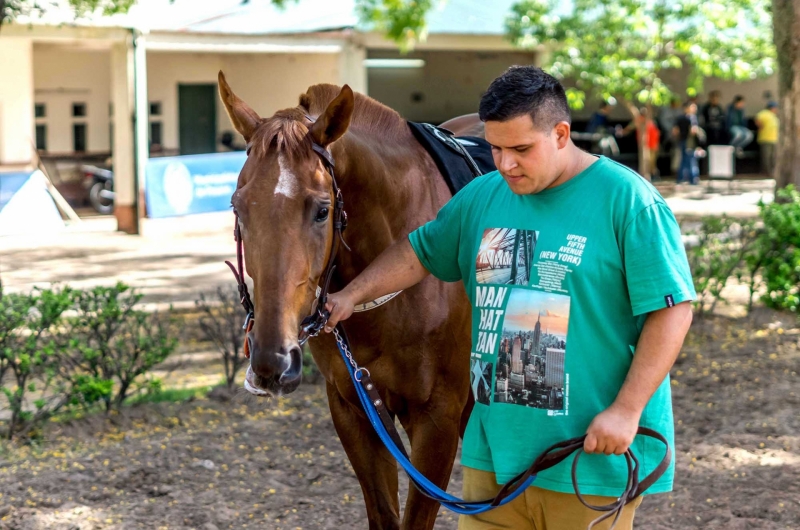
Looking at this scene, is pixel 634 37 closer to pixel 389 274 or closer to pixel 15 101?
pixel 15 101

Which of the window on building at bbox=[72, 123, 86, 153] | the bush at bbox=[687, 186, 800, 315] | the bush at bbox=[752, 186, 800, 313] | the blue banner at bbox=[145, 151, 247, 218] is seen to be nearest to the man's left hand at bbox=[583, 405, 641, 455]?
the bush at bbox=[687, 186, 800, 315]

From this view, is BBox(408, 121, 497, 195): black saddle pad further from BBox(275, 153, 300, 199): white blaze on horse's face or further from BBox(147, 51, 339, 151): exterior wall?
BBox(147, 51, 339, 151): exterior wall

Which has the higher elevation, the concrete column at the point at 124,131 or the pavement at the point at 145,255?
the concrete column at the point at 124,131

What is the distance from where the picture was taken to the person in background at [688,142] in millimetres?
20750

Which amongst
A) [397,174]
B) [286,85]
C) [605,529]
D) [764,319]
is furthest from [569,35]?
[605,529]

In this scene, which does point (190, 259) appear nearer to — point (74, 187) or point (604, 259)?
point (74, 187)

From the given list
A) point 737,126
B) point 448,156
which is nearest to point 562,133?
point 448,156

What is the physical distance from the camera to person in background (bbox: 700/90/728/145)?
22.8 m

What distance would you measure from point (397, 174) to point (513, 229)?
984 millimetres

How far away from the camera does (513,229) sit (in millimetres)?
2562

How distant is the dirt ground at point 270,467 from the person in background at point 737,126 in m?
16.8

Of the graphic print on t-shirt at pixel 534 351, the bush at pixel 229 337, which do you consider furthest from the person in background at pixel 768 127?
the graphic print on t-shirt at pixel 534 351

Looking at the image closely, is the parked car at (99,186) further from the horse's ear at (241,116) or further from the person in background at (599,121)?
the horse's ear at (241,116)

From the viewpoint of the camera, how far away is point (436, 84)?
2611cm
